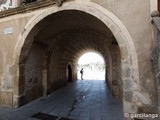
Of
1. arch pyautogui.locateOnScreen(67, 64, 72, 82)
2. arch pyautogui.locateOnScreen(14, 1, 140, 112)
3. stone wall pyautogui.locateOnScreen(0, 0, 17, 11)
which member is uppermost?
stone wall pyautogui.locateOnScreen(0, 0, 17, 11)

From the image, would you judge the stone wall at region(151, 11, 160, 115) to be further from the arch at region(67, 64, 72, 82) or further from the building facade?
the arch at region(67, 64, 72, 82)

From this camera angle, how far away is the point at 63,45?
9586 millimetres

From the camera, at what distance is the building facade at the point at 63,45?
394cm

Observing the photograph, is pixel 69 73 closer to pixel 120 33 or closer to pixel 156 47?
pixel 120 33

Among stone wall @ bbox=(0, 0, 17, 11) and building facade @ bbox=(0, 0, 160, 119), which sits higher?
stone wall @ bbox=(0, 0, 17, 11)

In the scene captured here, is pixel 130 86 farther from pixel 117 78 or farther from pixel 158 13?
pixel 117 78

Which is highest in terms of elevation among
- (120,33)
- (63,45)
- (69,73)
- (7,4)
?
(7,4)

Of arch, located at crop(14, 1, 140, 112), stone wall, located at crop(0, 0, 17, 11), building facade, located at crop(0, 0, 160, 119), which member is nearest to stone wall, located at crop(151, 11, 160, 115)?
building facade, located at crop(0, 0, 160, 119)

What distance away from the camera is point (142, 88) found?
3938 millimetres

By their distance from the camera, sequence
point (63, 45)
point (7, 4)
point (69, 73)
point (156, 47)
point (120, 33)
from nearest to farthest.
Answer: point (156, 47) < point (120, 33) < point (7, 4) < point (63, 45) < point (69, 73)

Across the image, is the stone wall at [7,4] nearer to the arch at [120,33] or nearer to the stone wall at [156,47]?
the arch at [120,33]

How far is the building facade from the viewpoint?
394cm

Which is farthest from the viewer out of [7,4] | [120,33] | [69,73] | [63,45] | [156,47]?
[69,73]

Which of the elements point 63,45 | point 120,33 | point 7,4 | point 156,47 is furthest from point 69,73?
point 156,47
